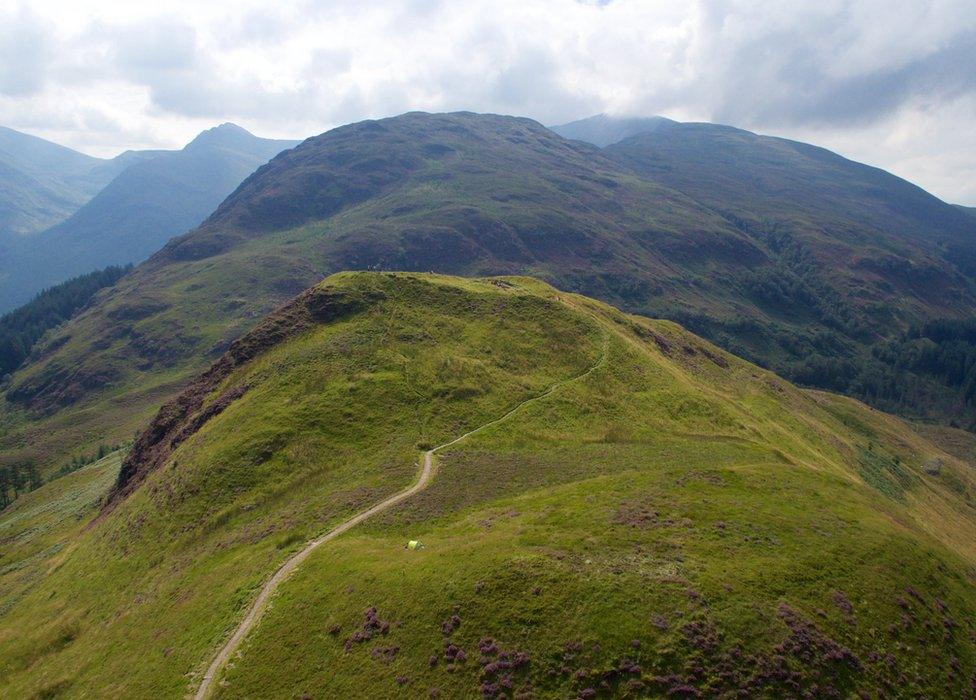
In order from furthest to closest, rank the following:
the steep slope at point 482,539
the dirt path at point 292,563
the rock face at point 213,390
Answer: the rock face at point 213,390 → the dirt path at point 292,563 → the steep slope at point 482,539

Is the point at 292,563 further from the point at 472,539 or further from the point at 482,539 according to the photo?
the point at 482,539

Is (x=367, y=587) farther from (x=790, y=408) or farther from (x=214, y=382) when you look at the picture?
(x=790, y=408)

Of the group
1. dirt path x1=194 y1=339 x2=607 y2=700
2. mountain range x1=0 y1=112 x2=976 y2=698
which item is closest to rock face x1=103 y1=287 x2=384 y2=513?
mountain range x1=0 y1=112 x2=976 y2=698

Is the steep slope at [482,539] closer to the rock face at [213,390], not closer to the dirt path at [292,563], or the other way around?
the rock face at [213,390]

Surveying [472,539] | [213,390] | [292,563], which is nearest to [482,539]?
[472,539]

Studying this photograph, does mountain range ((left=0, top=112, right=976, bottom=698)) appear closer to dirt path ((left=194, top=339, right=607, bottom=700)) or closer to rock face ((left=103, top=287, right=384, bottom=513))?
dirt path ((left=194, top=339, right=607, bottom=700))

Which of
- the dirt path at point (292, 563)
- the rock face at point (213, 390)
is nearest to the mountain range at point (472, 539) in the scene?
the dirt path at point (292, 563)
